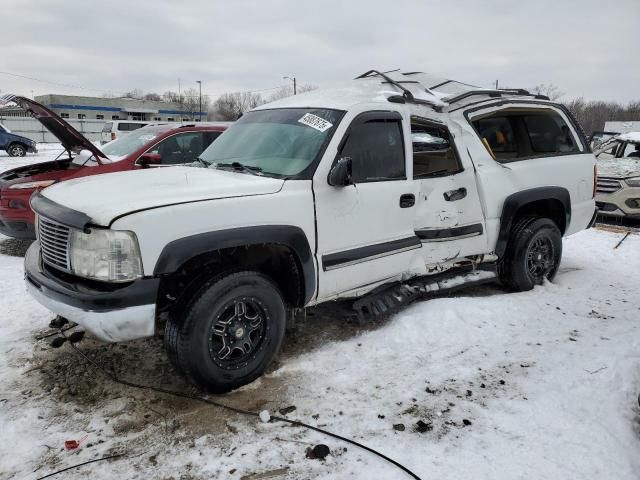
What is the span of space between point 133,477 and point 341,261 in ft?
6.31

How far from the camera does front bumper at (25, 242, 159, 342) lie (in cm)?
270

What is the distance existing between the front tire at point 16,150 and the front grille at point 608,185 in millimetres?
22747

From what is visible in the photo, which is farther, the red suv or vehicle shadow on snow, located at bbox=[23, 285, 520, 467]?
the red suv

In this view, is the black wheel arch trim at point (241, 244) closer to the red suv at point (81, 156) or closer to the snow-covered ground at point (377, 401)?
the snow-covered ground at point (377, 401)

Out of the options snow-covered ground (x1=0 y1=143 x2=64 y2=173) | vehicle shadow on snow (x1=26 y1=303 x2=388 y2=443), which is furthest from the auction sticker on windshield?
snow-covered ground (x1=0 y1=143 x2=64 y2=173)

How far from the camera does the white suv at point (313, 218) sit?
2.79 meters

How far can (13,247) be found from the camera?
6.80m

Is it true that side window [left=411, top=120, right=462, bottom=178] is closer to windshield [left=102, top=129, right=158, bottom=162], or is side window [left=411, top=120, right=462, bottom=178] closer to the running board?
the running board

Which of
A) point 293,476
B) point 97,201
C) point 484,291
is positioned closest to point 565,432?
point 293,476

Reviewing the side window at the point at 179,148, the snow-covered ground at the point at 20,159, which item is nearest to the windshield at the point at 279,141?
the side window at the point at 179,148

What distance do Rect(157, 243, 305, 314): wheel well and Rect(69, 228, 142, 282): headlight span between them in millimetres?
207

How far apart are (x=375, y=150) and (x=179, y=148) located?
158 inches

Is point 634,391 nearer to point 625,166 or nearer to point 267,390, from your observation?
point 267,390

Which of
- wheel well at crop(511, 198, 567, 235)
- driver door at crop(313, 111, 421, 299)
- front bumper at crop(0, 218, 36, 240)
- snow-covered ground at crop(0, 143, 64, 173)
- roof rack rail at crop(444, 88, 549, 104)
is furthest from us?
snow-covered ground at crop(0, 143, 64, 173)
